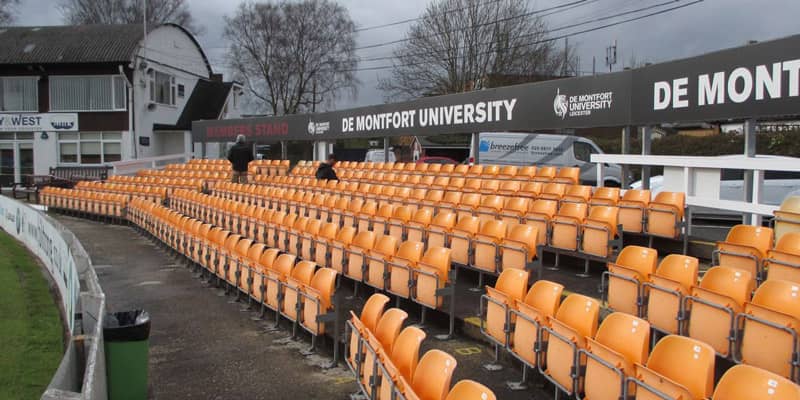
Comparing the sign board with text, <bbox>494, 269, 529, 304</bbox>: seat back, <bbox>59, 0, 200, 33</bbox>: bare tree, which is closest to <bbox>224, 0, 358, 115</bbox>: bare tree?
<bbox>59, 0, 200, 33</bbox>: bare tree

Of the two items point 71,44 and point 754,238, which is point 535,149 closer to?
point 754,238

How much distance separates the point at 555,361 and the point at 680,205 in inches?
161

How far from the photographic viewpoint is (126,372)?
4.85 meters

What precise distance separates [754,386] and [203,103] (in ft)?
111

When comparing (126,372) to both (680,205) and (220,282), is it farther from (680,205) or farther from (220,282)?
(680,205)

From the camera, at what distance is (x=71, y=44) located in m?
30.3

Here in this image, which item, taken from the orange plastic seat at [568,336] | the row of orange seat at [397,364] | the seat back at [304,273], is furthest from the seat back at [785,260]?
the seat back at [304,273]

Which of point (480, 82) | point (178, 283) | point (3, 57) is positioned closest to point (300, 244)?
point (178, 283)

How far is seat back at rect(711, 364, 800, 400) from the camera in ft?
8.94

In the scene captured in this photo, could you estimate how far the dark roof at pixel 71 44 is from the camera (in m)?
29.4

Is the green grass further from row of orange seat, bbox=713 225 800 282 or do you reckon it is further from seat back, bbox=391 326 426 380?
row of orange seat, bbox=713 225 800 282

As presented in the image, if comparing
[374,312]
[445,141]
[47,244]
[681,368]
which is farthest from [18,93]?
[681,368]

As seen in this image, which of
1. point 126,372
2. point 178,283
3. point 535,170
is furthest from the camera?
point 535,170

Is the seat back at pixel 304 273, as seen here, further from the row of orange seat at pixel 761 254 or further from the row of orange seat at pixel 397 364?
the row of orange seat at pixel 761 254
